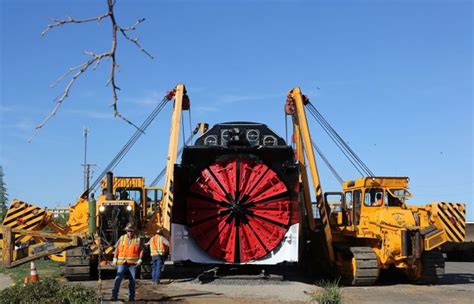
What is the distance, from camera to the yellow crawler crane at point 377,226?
653 inches

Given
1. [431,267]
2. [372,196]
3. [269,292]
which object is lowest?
[269,292]

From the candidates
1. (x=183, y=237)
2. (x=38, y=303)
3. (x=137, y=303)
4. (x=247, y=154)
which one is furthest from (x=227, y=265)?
(x=38, y=303)

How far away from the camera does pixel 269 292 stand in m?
14.3

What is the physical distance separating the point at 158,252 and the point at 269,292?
3.45 m

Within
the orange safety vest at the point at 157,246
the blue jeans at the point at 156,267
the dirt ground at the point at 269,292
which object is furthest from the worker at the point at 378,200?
the blue jeans at the point at 156,267

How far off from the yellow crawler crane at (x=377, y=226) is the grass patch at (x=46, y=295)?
28.9 ft

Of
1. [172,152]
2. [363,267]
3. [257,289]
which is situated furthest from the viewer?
[172,152]

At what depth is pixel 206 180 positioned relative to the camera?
629 inches

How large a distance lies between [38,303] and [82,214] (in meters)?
10.5

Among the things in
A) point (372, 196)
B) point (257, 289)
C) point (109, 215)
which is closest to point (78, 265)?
point (109, 215)

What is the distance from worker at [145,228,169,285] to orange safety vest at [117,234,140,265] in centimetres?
309

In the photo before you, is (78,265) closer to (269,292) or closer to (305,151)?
(269,292)

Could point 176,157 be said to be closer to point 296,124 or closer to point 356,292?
point 296,124

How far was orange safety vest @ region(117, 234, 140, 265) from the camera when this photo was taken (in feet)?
42.4
